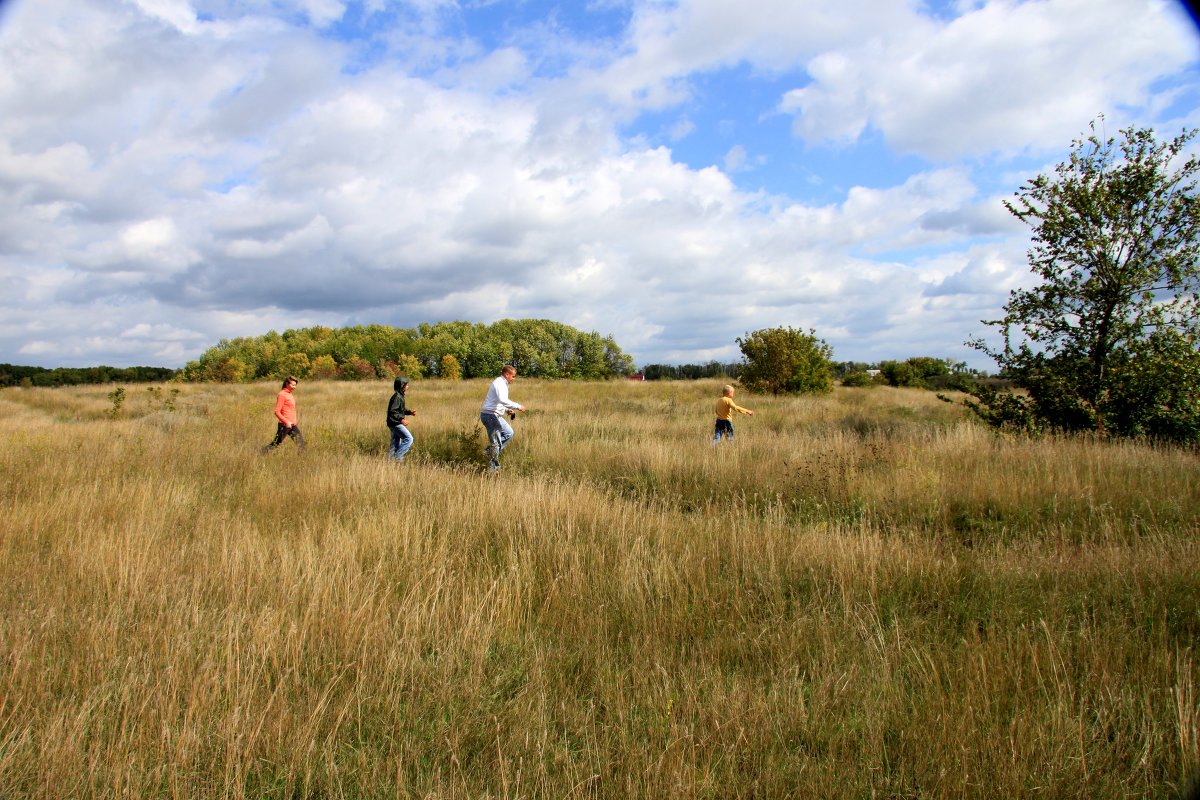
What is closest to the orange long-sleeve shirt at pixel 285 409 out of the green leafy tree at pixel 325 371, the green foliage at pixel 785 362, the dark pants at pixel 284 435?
the dark pants at pixel 284 435

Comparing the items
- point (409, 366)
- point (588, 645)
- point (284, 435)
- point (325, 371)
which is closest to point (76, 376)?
point (325, 371)

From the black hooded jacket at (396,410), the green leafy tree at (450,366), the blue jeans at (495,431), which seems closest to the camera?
the blue jeans at (495,431)

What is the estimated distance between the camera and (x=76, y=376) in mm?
63219

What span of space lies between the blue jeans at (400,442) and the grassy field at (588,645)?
147 inches

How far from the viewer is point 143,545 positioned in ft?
15.9

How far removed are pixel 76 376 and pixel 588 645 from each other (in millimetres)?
81168

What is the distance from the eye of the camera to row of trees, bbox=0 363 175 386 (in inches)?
2042

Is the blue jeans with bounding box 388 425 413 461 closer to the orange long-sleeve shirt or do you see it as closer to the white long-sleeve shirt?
the white long-sleeve shirt

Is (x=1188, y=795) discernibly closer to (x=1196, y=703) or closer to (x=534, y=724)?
(x=1196, y=703)

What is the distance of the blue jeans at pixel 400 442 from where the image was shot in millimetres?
10836

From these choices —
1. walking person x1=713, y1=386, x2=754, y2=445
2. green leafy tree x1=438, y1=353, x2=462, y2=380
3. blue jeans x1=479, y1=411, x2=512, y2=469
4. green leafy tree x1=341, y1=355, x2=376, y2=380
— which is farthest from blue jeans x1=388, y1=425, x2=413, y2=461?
green leafy tree x1=438, y1=353, x2=462, y2=380

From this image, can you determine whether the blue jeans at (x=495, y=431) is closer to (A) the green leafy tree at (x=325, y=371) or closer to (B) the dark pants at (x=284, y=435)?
(B) the dark pants at (x=284, y=435)

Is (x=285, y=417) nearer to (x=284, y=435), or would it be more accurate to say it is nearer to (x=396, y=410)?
(x=284, y=435)

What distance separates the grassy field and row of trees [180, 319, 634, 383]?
297 feet
